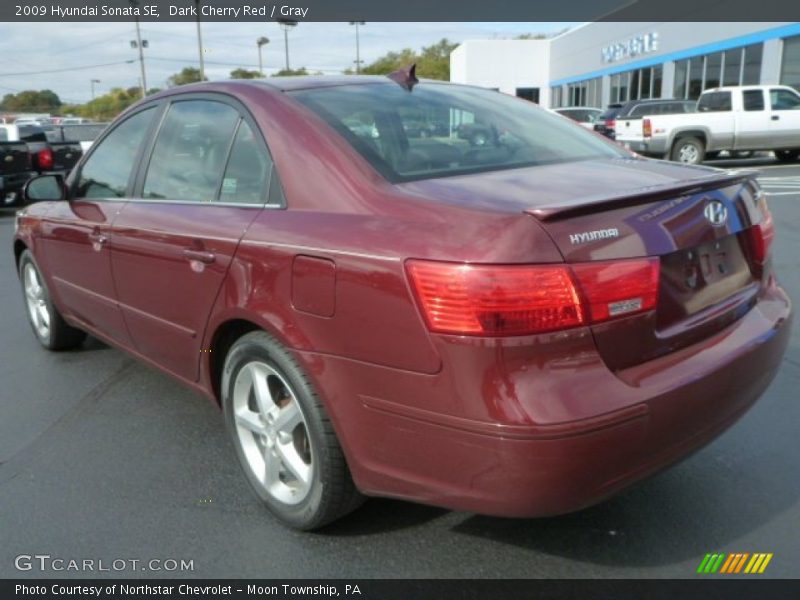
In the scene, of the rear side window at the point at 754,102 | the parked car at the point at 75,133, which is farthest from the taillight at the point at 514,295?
the rear side window at the point at 754,102

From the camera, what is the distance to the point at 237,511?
9.98ft

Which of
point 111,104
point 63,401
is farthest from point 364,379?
point 111,104

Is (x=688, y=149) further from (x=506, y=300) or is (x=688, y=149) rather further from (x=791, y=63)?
(x=506, y=300)

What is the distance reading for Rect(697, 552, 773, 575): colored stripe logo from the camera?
2559 mm

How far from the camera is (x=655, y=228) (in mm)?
2293

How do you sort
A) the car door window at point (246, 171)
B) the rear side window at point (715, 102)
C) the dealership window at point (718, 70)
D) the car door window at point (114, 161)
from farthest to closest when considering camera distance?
1. the dealership window at point (718, 70)
2. the rear side window at point (715, 102)
3. the car door window at point (114, 161)
4. the car door window at point (246, 171)

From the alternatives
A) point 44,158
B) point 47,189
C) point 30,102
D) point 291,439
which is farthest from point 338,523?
point 30,102

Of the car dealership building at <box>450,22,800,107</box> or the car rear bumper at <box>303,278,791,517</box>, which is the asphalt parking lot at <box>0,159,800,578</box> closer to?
the car rear bumper at <box>303,278,791,517</box>

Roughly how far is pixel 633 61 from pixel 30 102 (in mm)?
95107

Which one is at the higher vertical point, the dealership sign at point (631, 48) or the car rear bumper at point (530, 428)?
the dealership sign at point (631, 48)

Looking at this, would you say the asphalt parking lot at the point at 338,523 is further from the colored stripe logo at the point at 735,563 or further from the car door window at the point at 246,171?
the car door window at the point at 246,171

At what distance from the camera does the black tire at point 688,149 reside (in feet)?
59.5

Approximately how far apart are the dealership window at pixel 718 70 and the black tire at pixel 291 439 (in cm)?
2538

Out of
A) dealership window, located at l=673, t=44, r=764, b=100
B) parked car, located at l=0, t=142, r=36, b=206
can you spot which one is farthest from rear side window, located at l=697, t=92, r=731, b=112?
parked car, located at l=0, t=142, r=36, b=206
